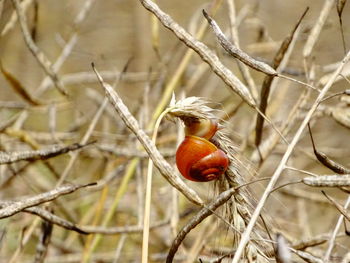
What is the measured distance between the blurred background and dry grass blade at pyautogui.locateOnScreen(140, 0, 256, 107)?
6 centimetres

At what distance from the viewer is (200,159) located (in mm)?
918

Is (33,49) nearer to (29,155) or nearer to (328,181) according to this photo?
(29,155)

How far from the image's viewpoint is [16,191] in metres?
2.23

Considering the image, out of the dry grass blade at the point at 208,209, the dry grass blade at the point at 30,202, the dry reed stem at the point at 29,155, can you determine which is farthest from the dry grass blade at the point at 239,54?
the dry reed stem at the point at 29,155

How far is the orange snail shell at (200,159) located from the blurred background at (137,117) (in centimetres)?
10

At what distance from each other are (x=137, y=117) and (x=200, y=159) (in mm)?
1211

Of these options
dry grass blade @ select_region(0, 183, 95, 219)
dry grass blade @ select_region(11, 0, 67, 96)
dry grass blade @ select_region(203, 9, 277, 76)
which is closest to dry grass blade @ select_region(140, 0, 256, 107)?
dry grass blade @ select_region(203, 9, 277, 76)

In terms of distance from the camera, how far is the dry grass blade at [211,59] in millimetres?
961

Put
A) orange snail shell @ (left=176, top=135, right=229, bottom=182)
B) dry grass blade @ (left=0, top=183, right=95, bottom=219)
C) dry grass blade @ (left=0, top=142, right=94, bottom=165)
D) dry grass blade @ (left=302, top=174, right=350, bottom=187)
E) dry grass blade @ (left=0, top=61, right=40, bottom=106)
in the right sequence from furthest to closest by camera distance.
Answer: dry grass blade @ (left=0, top=61, right=40, bottom=106)
dry grass blade @ (left=0, top=142, right=94, bottom=165)
dry grass blade @ (left=0, top=183, right=95, bottom=219)
orange snail shell @ (left=176, top=135, right=229, bottom=182)
dry grass blade @ (left=302, top=174, right=350, bottom=187)

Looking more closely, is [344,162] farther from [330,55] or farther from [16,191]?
[16,191]

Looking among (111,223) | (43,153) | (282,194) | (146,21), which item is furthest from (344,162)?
(43,153)

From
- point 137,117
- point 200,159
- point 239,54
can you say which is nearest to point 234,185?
point 200,159

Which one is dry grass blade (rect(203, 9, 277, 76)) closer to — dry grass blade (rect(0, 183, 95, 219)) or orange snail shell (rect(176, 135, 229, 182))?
orange snail shell (rect(176, 135, 229, 182))

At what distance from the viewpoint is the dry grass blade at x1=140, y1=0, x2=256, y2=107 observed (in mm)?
961
